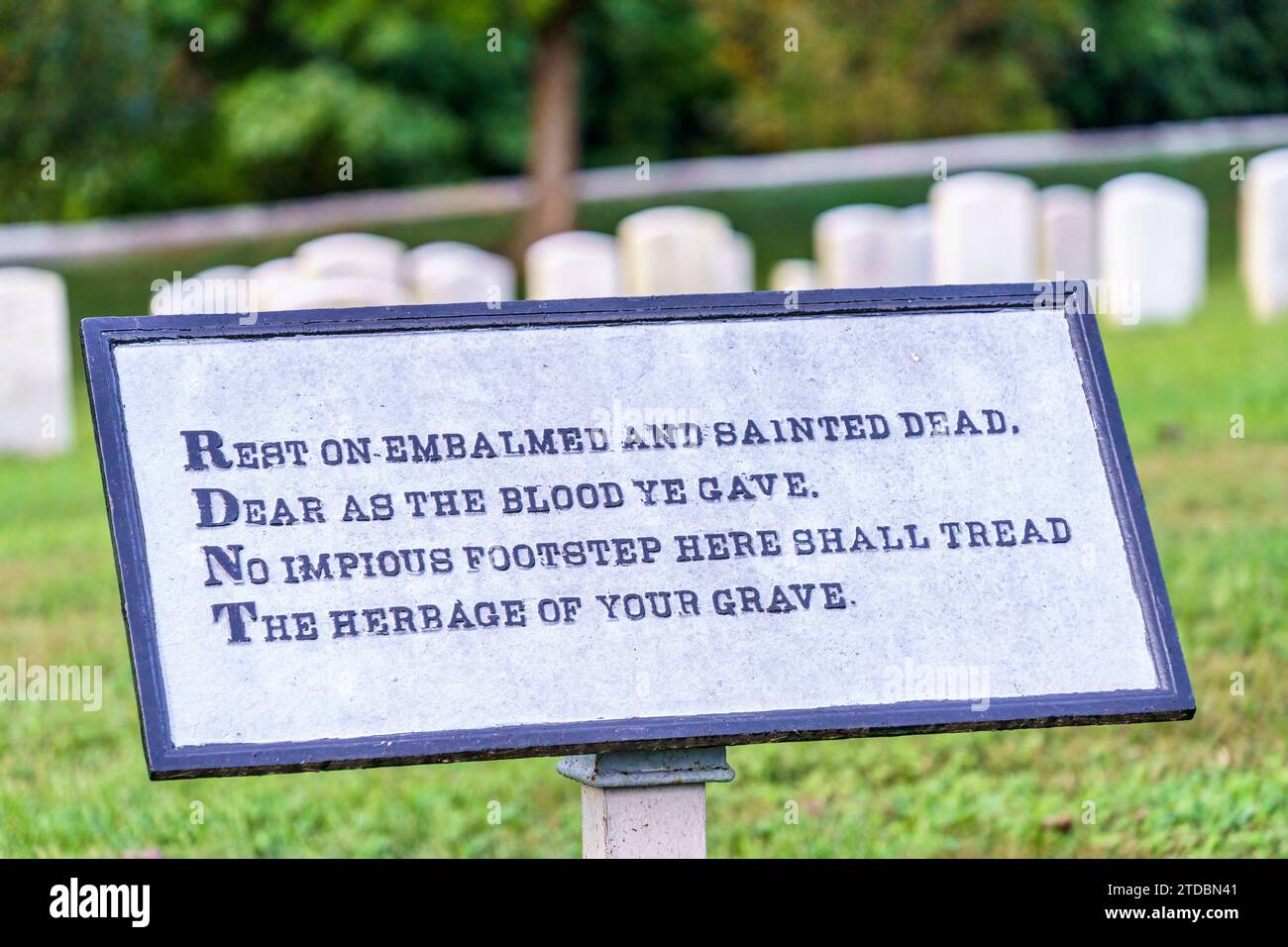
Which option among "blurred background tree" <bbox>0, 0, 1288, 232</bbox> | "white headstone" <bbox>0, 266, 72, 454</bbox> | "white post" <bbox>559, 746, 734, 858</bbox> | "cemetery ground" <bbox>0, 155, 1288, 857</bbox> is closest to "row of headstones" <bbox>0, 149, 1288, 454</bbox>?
"white headstone" <bbox>0, 266, 72, 454</bbox>

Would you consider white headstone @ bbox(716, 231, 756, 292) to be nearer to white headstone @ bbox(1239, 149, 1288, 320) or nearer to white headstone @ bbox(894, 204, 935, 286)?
white headstone @ bbox(894, 204, 935, 286)

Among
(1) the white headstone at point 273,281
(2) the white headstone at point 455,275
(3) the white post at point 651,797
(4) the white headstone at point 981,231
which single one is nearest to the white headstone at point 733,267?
(4) the white headstone at point 981,231

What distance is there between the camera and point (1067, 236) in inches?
566

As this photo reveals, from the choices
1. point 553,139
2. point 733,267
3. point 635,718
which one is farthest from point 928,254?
point 635,718

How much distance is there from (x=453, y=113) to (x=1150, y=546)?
2263 centimetres

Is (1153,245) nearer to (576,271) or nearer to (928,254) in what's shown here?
(928,254)

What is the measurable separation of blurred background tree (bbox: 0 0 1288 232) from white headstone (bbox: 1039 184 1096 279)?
4484 mm

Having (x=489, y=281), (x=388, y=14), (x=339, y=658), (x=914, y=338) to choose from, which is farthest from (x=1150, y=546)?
(x=388, y=14)

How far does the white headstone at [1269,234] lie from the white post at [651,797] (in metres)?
10.4

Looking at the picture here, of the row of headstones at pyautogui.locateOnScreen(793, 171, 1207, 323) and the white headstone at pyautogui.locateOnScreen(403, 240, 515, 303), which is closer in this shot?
the white headstone at pyautogui.locateOnScreen(403, 240, 515, 303)

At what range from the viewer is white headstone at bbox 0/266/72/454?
10375mm

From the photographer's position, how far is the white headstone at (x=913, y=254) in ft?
45.5
